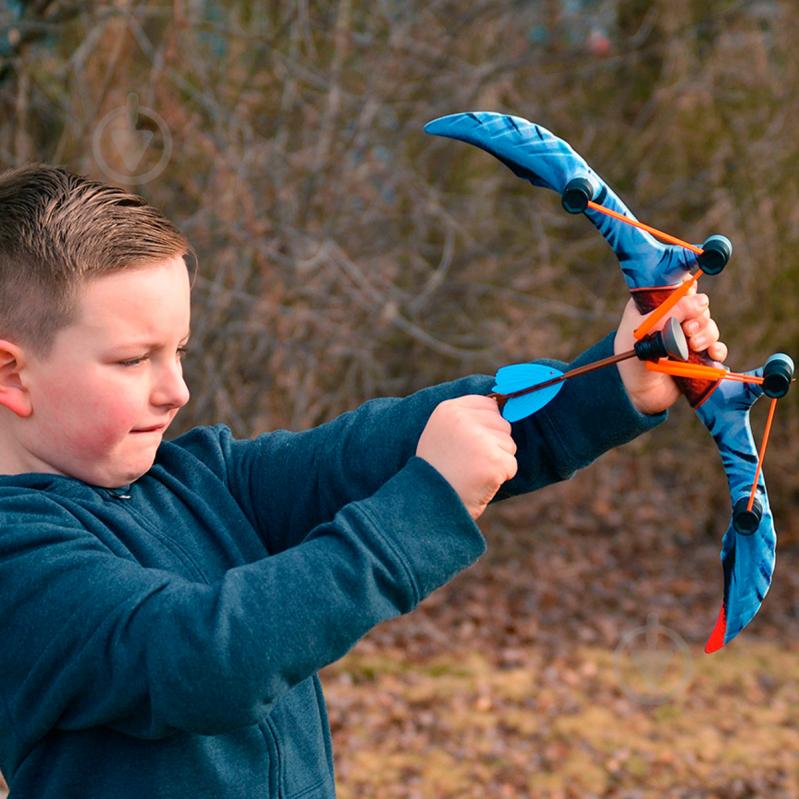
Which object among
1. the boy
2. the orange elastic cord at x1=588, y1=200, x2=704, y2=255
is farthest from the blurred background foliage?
the orange elastic cord at x1=588, y1=200, x2=704, y2=255

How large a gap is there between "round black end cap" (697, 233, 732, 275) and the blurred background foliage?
3006 mm

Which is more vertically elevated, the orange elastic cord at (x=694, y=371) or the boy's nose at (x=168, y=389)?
the orange elastic cord at (x=694, y=371)

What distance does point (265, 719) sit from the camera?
5.16 feet

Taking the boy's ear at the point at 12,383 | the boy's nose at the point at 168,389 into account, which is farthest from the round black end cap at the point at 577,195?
the boy's ear at the point at 12,383

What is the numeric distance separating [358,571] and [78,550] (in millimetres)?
368

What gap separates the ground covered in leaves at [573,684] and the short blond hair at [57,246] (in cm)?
295

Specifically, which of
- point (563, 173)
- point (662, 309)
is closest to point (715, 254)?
point (662, 309)

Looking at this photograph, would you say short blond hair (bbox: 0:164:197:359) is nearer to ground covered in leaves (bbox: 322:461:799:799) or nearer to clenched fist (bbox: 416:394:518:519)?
clenched fist (bbox: 416:394:518:519)

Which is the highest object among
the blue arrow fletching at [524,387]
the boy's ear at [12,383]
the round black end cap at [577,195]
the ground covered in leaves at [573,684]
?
the round black end cap at [577,195]

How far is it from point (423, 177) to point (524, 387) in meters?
4.29

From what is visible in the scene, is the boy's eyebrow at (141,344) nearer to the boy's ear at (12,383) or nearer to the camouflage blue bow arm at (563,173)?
the boy's ear at (12,383)

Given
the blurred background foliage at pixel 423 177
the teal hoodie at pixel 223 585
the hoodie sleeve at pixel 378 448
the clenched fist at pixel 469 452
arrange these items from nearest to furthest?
the teal hoodie at pixel 223 585, the clenched fist at pixel 469 452, the hoodie sleeve at pixel 378 448, the blurred background foliage at pixel 423 177

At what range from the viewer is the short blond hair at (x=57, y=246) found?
59.3 inches

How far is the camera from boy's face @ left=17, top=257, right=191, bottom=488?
1.49m
